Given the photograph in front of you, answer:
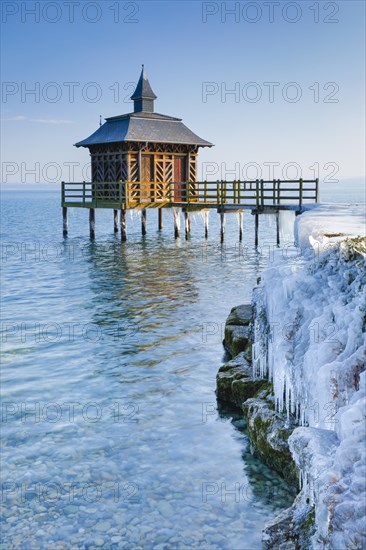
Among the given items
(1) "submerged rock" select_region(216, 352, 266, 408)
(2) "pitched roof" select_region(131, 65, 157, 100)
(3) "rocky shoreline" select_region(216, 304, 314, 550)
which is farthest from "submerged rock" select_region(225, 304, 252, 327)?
(2) "pitched roof" select_region(131, 65, 157, 100)

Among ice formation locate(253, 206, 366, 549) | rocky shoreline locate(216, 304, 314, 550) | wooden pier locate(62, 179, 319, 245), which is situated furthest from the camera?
wooden pier locate(62, 179, 319, 245)

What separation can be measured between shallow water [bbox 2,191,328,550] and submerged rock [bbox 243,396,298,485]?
18 cm

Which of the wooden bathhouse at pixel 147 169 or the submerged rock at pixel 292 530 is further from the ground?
the wooden bathhouse at pixel 147 169

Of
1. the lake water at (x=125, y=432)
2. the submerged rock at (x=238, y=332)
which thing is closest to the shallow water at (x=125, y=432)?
the lake water at (x=125, y=432)

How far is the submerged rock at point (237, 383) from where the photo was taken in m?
9.95

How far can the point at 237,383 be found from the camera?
10.2m

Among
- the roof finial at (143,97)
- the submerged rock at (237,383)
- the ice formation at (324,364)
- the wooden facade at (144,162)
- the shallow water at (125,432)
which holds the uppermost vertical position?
the roof finial at (143,97)

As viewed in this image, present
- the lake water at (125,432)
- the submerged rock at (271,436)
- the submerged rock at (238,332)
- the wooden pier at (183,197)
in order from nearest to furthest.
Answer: the lake water at (125,432)
the submerged rock at (271,436)
the submerged rock at (238,332)
the wooden pier at (183,197)

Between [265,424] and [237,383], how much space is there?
2010 mm

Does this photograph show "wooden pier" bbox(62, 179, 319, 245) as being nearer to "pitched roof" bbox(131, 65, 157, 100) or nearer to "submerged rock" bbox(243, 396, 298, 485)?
"pitched roof" bbox(131, 65, 157, 100)

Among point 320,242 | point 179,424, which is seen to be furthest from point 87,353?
point 320,242

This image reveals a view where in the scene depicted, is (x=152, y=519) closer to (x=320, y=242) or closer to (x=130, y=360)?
(x=320, y=242)

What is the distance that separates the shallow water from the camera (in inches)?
274

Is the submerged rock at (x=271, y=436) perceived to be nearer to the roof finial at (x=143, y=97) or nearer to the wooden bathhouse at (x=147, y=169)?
the wooden bathhouse at (x=147, y=169)
